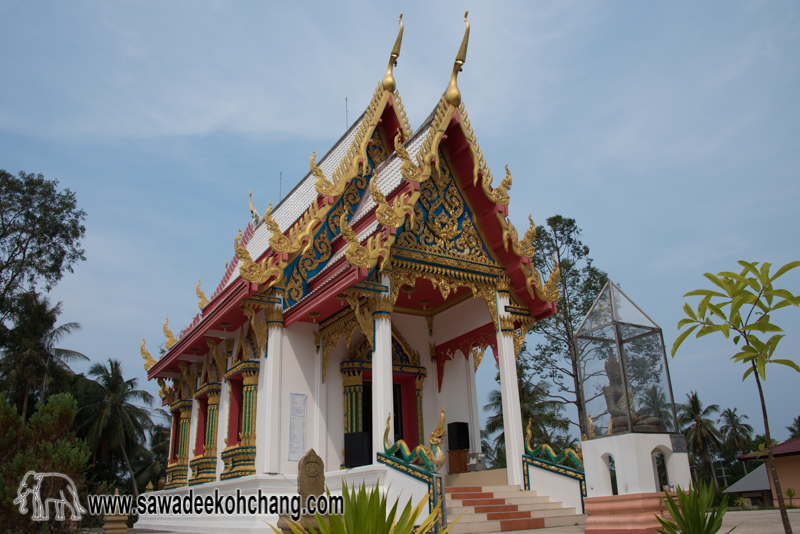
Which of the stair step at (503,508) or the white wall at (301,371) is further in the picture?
the white wall at (301,371)

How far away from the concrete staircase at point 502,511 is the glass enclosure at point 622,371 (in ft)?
8.23

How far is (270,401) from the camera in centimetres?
919

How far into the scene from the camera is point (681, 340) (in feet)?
14.3

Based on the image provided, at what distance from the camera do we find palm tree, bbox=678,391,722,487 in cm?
3775

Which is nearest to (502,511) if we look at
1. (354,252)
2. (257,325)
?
(354,252)

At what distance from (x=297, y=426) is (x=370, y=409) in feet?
5.63

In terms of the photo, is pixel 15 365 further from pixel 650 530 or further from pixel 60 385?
pixel 650 530

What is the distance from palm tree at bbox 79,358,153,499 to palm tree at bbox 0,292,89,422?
2385 mm

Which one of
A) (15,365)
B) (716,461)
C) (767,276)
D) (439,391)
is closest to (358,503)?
(767,276)

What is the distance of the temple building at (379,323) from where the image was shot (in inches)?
342

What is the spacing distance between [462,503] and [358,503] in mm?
4842

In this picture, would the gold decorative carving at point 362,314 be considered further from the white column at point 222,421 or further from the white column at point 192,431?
the white column at point 192,431

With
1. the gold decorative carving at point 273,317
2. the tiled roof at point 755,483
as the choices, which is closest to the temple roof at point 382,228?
the gold decorative carving at point 273,317

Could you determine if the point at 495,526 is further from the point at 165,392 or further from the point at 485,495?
the point at 165,392
